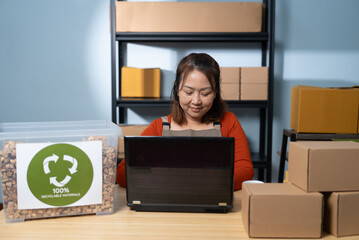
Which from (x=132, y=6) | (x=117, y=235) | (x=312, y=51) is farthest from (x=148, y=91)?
(x=117, y=235)

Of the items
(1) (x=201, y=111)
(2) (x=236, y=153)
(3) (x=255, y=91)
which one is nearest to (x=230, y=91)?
(3) (x=255, y=91)

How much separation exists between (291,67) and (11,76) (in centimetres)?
220

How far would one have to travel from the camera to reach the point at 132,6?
246cm

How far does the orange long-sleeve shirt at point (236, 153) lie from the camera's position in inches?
53.0

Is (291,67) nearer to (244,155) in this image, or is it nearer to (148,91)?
(148,91)

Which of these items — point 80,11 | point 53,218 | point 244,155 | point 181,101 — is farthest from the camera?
point 80,11

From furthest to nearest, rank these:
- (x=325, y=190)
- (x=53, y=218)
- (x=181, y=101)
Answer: (x=181, y=101) → (x=53, y=218) → (x=325, y=190)

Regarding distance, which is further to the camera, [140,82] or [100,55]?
[100,55]

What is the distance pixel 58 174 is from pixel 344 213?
74 cm

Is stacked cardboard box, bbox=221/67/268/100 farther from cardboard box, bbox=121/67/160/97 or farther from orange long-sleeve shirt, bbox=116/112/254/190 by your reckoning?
orange long-sleeve shirt, bbox=116/112/254/190

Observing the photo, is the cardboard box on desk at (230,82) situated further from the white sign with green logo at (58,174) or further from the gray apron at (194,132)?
the white sign with green logo at (58,174)

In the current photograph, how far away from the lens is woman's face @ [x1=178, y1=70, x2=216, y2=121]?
1.63m

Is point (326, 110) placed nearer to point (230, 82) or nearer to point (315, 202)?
point (230, 82)

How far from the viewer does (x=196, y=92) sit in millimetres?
1624
